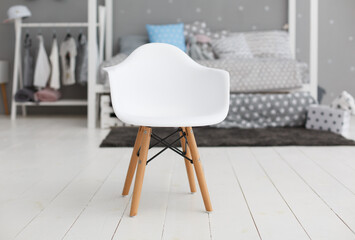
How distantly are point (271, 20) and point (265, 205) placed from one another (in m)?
3.68

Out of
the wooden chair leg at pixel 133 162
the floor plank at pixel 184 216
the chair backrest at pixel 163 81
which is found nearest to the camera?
the floor plank at pixel 184 216

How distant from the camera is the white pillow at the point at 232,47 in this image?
4570 millimetres

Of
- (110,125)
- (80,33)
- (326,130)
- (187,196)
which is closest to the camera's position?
(187,196)

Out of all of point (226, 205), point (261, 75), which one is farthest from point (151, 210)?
point (261, 75)

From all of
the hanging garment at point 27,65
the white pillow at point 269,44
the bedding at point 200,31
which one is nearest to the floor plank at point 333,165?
the white pillow at point 269,44

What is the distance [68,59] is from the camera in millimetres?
4828

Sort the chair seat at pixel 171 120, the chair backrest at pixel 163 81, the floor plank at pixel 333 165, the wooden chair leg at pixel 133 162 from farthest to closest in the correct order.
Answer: the floor plank at pixel 333 165 < the chair backrest at pixel 163 81 < the wooden chair leg at pixel 133 162 < the chair seat at pixel 171 120

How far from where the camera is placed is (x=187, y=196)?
1.90 metres

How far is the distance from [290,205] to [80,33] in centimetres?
364

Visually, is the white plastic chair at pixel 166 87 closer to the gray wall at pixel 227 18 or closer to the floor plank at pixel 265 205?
the floor plank at pixel 265 205

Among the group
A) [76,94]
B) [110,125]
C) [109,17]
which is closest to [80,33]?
[109,17]

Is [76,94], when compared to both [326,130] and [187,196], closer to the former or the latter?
[326,130]

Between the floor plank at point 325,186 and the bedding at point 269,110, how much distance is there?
43.3 inches

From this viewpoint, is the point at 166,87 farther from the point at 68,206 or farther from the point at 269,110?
the point at 269,110
